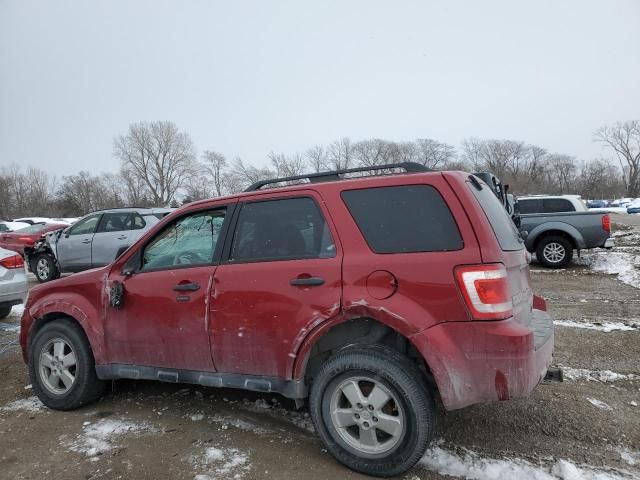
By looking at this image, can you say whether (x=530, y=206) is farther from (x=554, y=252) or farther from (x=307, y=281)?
(x=307, y=281)

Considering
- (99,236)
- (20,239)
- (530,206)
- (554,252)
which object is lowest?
(554,252)

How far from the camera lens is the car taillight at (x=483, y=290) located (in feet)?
8.27

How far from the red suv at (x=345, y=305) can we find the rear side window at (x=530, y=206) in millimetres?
8862

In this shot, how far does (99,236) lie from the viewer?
10.5 metres

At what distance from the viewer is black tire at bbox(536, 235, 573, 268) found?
1085 centimetres

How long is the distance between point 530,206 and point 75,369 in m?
10.9

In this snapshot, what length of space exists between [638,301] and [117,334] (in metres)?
7.43

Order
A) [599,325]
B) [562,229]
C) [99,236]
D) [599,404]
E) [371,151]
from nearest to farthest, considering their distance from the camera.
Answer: [599,404] → [599,325] → [99,236] → [562,229] → [371,151]

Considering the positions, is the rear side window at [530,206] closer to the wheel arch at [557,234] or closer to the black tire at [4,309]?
the wheel arch at [557,234]

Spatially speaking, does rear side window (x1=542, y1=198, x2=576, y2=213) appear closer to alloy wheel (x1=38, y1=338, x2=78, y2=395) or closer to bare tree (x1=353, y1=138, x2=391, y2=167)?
alloy wheel (x1=38, y1=338, x2=78, y2=395)

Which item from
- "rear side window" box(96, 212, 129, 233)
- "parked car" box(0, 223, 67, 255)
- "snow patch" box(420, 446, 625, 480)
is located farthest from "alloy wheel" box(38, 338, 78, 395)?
"parked car" box(0, 223, 67, 255)

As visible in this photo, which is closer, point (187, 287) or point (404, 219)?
point (404, 219)

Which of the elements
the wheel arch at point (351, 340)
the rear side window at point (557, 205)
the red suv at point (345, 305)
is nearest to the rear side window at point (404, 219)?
the red suv at point (345, 305)

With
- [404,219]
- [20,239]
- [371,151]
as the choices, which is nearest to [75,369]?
[404,219]
